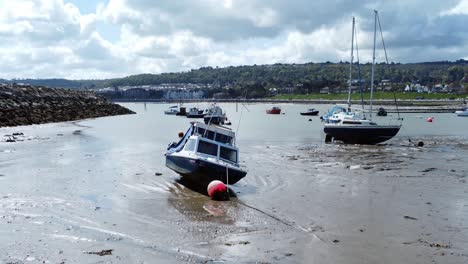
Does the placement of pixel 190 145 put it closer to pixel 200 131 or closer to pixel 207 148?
pixel 207 148

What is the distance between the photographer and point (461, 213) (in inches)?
709

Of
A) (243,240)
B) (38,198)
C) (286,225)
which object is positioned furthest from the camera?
(38,198)

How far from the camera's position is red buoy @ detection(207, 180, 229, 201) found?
20109mm

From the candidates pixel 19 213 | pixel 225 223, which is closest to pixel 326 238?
pixel 225 223

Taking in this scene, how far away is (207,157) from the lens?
2223 centimetres

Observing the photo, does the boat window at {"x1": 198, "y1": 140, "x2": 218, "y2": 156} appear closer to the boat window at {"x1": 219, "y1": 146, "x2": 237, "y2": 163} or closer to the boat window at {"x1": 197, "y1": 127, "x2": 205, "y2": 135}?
the boat window at {"x1": 219, "y1": 146, "x2": 237, "y2": 163}

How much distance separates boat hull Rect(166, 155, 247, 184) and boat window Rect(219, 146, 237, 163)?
1149mm

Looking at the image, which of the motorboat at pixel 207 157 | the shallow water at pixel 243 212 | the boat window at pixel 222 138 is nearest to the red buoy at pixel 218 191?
the shallow water at pixel 243 212

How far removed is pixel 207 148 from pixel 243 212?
5.15 meters

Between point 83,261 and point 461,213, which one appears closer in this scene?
point 83,261

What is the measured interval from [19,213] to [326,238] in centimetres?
982

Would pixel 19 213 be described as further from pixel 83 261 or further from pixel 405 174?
pixel 405 174

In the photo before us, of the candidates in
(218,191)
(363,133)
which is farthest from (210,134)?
(363,133)

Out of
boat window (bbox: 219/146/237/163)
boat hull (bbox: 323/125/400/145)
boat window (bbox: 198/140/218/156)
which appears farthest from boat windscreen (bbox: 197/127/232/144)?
boat hull (bbox: 323/125/400/145)
